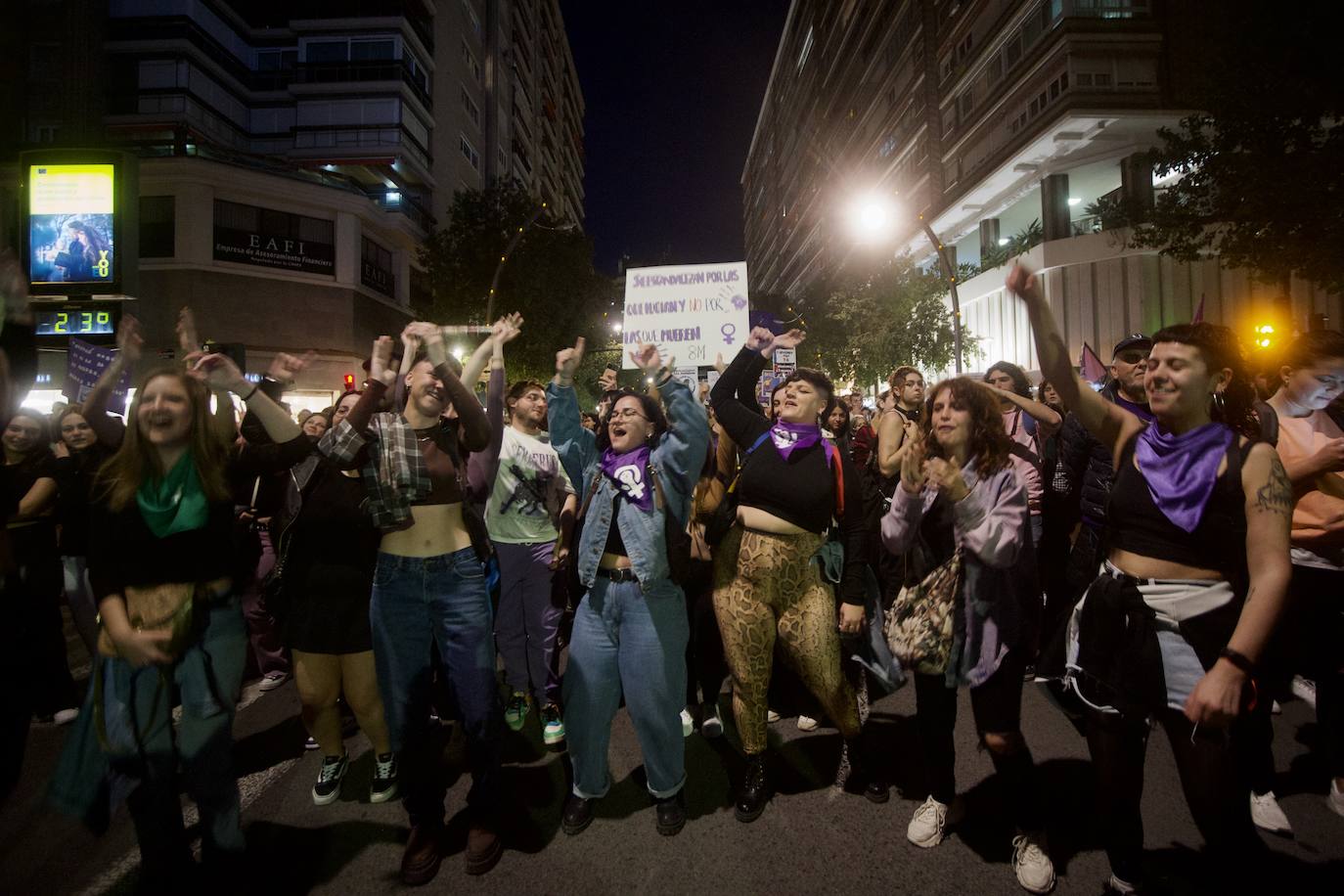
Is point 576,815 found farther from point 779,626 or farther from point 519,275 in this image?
point 519,275

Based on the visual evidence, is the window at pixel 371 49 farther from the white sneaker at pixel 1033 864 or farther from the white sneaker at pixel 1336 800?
the white sneaker at pixel 1336 800

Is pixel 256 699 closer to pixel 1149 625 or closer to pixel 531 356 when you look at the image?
pixel 1149 625

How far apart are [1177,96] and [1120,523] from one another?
2887cm

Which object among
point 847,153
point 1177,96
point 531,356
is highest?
point 847,153

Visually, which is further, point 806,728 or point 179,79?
point 179,79

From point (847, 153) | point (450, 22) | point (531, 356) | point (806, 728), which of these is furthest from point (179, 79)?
point (847, 153)

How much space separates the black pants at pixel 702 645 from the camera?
15.2 ft

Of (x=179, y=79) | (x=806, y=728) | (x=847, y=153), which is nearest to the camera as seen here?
(x=806, y=728)

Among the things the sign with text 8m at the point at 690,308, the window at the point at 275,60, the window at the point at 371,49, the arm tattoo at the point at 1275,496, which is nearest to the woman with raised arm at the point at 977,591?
the arm tattoo at the point at 1275,496

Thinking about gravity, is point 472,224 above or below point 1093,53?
below

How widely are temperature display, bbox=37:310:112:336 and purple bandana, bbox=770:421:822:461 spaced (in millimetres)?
9380

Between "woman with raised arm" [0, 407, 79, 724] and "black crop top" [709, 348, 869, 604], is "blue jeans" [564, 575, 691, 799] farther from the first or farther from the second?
"woman with raised arm" [0, 407, 79, 724]

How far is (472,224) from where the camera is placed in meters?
29.7

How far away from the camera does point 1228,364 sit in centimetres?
233
